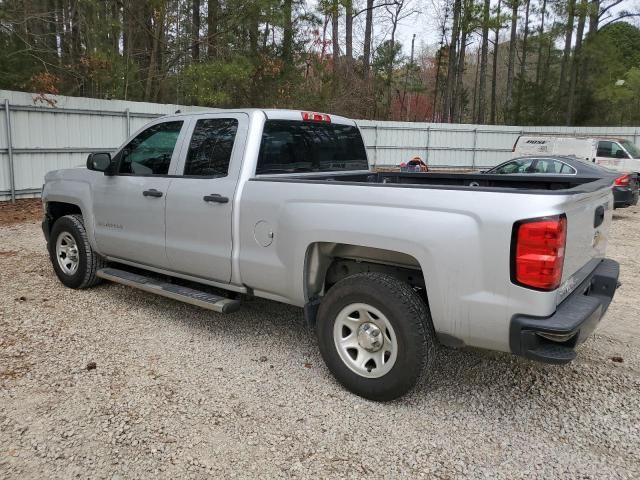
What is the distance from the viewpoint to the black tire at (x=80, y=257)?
5.52 metres

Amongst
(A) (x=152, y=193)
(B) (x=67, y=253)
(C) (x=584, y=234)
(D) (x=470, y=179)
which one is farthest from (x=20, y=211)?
(C) (x=584, y=234)

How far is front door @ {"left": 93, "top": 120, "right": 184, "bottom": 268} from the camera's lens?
15.4ft

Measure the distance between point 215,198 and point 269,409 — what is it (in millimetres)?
1679

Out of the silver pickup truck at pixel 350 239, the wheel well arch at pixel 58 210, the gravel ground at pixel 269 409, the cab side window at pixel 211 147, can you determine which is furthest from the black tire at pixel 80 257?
the cab side window at pixel 211 147

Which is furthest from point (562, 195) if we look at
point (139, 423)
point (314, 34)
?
point (314, 34)

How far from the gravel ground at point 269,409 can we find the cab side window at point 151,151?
142 centimetres

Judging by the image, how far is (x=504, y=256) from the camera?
9.20 feet

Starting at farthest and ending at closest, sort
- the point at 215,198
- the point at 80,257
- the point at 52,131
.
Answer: the point at 52,131 → the point at 80,257 → the point at 215,198

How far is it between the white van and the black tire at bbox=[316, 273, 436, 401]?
13.4m

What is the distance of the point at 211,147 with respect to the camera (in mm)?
4383

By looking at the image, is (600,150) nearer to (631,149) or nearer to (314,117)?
(631,149)

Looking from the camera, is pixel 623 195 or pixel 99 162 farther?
pixel 623 195

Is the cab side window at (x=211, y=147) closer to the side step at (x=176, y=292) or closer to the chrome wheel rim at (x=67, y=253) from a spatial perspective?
the side step at (x=176, y=292)

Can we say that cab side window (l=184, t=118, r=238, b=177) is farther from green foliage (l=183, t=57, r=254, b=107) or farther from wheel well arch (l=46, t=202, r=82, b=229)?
green foliage (l=183, t=57, r=254, b=107)
